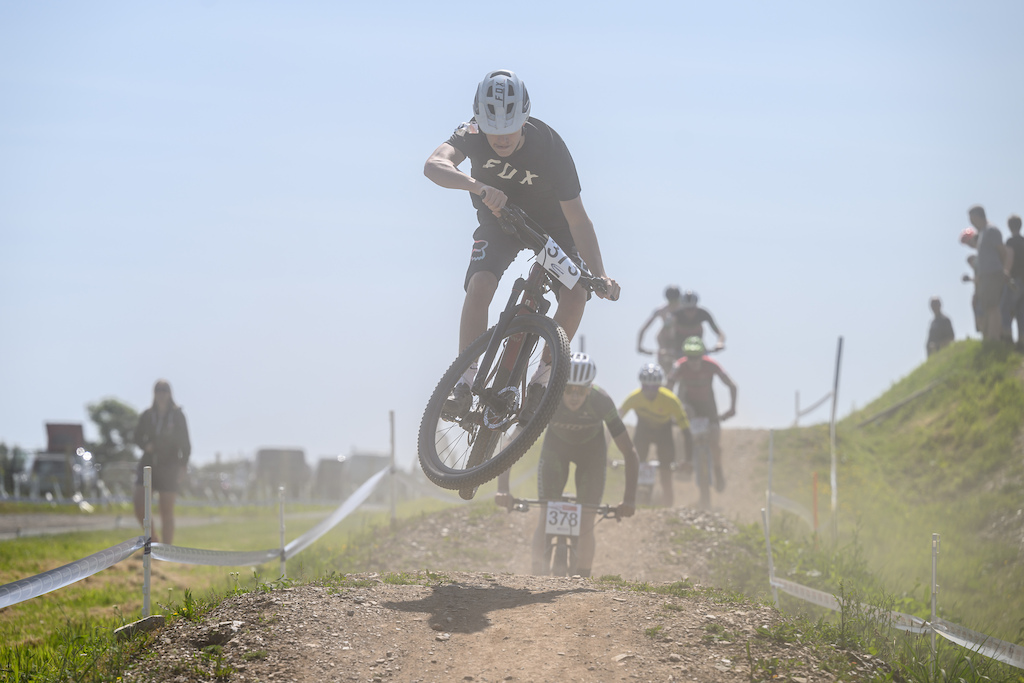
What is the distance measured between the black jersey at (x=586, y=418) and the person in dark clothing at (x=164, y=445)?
A: 5.10 m

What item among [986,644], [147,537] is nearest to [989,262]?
[986,644]

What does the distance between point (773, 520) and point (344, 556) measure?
651 cm

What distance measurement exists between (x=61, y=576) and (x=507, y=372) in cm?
316

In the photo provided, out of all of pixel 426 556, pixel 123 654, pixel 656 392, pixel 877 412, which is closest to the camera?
pixel 123 654

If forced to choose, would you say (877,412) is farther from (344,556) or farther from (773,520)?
(344,556)

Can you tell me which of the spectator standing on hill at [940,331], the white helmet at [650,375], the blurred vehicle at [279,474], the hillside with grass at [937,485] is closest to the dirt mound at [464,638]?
the hillside with grass at [937,485]

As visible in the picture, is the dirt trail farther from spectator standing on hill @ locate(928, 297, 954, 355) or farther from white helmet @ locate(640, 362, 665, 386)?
spectator standing on hill @ locate(928, 297, 954, 355)

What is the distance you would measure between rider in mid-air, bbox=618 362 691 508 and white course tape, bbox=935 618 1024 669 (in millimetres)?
6647

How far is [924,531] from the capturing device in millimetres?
13867

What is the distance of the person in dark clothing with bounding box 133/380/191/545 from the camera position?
37.8 ft

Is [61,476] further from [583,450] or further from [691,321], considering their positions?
[583,450]

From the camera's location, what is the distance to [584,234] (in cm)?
671

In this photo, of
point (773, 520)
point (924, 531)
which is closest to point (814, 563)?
point (773, 520)

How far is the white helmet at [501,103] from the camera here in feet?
20.0
